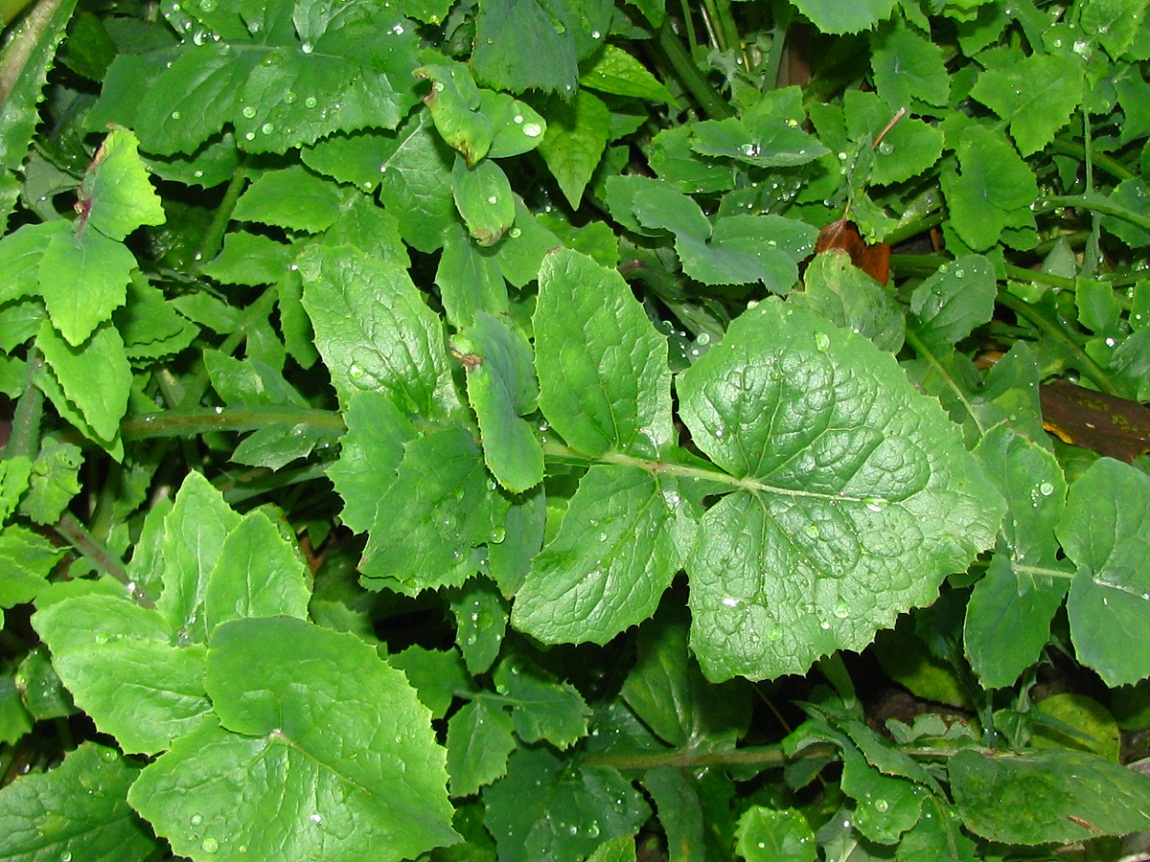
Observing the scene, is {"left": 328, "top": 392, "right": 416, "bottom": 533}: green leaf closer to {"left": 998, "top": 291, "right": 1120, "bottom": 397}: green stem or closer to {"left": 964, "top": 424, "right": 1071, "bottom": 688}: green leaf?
{"left": 964, "top": 424, "right": 1071, "bottom": 688}: green leaf

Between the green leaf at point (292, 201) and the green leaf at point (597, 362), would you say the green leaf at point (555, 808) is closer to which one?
the green leaf at point (597, 362)

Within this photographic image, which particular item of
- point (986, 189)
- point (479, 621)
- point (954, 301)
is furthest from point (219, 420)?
point (986, 189)

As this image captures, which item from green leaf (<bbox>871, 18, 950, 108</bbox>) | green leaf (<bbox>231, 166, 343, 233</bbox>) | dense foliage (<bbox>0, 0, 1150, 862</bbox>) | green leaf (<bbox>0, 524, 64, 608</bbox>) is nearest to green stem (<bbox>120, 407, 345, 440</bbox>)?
dense foliage (<bbox>0, 0, 1150, 862</bbox>)

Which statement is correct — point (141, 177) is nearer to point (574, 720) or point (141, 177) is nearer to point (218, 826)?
point (218, 826)

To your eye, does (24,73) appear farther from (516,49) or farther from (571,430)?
(571,430)

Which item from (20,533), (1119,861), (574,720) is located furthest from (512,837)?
(1119,861)

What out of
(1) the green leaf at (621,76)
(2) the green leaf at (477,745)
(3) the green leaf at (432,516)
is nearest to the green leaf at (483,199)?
(3) the green leaf at (432,516)
